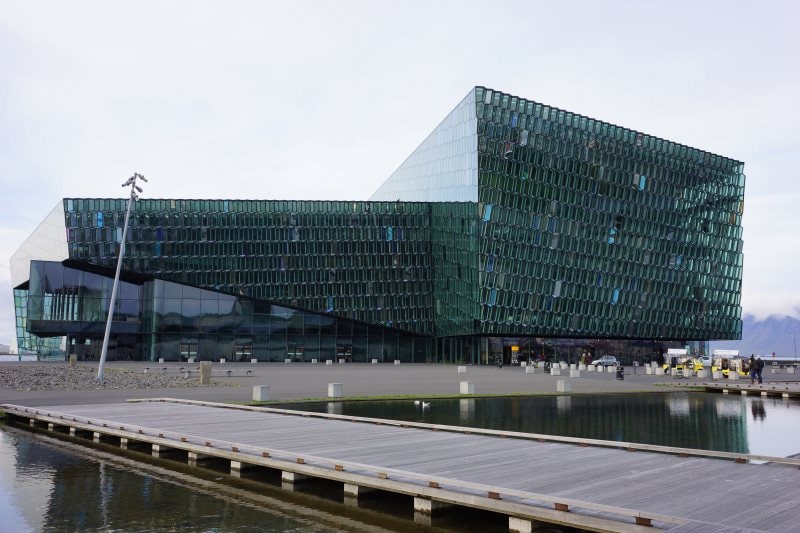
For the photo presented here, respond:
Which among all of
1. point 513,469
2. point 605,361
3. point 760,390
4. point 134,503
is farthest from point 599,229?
point 134,503

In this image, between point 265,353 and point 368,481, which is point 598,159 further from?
point 368,481

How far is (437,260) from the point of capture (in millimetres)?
93000

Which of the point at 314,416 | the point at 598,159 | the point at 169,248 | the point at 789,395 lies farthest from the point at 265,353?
the point at 314,416

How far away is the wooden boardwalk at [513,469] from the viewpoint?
425 inches

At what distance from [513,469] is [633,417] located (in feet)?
51.7

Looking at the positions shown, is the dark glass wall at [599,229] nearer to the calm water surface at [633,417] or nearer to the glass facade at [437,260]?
the glass facade at [437,260]

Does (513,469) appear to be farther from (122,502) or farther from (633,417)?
(633,417)

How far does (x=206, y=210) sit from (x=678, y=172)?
61448 millimetres

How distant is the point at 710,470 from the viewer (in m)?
14.0

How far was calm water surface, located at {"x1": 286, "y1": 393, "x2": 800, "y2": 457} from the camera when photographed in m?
21.9

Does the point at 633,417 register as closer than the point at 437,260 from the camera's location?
Yes

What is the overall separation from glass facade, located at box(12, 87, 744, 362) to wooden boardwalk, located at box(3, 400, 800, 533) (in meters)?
63.3

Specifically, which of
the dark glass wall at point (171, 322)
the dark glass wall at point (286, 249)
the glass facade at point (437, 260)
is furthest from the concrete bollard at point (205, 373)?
the dark glass wall at point (171, 322)

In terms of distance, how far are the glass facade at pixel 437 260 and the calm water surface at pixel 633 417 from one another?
46655 mm
